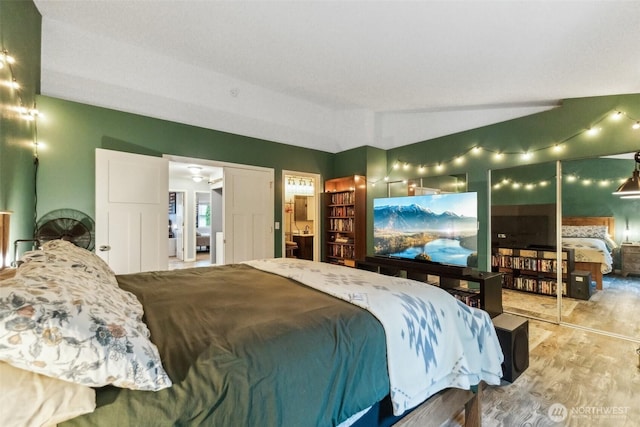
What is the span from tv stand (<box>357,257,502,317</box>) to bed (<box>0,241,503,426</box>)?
1182mm

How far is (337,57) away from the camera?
3.05 metres

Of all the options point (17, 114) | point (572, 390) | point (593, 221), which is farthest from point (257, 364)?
point (593, 221)

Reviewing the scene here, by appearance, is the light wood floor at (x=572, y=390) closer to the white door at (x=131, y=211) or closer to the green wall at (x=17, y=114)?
the white door at (x=131, y=211)

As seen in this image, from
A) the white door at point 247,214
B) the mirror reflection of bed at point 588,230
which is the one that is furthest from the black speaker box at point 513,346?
the white door at point 247,214

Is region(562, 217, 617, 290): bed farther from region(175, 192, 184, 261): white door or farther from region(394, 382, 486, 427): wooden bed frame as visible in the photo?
region(175, 192, 184, 261): white door

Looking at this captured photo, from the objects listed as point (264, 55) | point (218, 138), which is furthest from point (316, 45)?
point (218, 138)

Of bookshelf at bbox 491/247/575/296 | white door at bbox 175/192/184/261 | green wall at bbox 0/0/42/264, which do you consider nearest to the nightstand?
bookshelf at bbox 491/247/575/296

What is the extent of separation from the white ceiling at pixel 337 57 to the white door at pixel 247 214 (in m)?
0.76

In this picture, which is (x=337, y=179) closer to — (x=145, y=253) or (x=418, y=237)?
(x=418, y=237)

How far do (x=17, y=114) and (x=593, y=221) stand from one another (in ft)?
19.7

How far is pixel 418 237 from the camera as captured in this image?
3668 mm

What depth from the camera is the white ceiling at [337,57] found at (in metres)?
2.15

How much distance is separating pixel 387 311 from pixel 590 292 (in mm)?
4171

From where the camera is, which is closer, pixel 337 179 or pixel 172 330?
pixel 172 330
